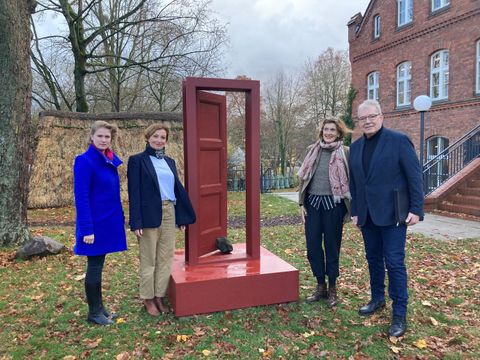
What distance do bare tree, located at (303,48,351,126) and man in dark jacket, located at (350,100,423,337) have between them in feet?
101

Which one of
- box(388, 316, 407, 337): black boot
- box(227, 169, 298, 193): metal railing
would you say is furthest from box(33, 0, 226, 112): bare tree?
box(388, 316, 407, 337): black boot

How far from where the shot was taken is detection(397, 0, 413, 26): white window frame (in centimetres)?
1807

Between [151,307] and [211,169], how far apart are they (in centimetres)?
168

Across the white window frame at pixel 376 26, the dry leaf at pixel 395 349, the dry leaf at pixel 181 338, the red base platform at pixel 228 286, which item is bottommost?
the dry leaf at pixel 395 349

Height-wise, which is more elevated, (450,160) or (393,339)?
(450,160)

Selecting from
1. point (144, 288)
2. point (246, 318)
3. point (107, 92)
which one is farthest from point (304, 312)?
point (107, 92)

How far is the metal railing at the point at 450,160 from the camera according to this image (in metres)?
12.0

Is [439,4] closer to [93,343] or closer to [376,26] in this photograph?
[376,26]

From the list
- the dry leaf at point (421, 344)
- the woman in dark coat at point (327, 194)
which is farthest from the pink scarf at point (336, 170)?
the dry leaf at point (421, 344)

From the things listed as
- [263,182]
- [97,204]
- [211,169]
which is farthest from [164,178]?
[263,182]

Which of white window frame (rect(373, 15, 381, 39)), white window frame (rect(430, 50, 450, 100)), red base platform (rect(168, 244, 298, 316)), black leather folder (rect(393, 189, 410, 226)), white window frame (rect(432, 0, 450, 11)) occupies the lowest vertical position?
red base platform (rect(168, 244, 298, 316))

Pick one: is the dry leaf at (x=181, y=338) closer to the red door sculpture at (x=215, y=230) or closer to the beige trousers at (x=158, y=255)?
the red door sculpture at (x=215, y=230)

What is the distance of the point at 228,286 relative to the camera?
13.5 feet

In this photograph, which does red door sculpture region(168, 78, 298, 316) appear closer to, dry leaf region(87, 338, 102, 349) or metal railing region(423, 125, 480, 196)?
dry leaf region(87, 338, 102, 349)
